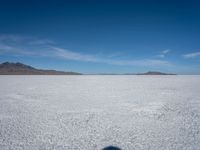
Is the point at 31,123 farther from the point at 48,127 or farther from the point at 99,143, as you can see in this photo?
the point at 99,143

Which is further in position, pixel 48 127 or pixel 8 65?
pixel 8 65

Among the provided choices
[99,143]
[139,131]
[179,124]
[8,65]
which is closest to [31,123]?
[99,143]

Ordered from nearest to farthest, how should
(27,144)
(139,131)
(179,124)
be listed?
(27,144)
(139,131)
(179,124)

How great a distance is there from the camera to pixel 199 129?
378 cm

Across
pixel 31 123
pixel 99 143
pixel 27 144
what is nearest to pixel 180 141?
pixel 99 143

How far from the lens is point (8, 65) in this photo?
104750mm

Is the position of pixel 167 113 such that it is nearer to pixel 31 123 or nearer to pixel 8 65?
pixel 31 123

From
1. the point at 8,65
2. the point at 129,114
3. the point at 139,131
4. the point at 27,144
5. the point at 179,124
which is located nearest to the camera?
the point at 27,144

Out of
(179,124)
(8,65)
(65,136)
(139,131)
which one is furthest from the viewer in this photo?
(8,65)

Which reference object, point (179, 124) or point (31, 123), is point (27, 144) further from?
point (179, 124)

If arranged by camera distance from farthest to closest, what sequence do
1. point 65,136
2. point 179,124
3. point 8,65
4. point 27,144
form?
point 8,65, point 179,124, point 65,136, point 27,144

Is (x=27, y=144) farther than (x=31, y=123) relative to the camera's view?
No

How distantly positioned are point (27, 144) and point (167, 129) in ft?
8.51

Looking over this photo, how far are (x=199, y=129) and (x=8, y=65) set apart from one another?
372 ft
